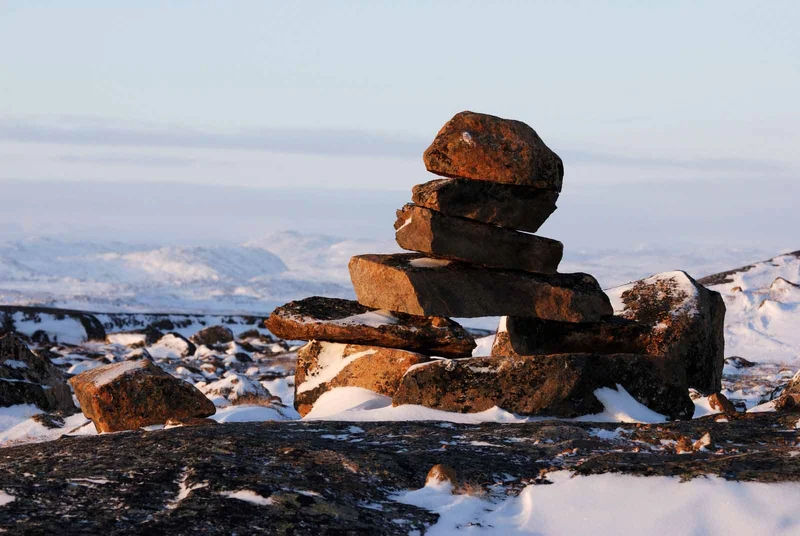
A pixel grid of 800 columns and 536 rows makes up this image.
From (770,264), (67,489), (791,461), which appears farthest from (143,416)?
(770,264)

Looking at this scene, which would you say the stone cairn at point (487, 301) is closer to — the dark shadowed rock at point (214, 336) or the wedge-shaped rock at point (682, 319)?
the wedge-shaped rock at point (682, 319)

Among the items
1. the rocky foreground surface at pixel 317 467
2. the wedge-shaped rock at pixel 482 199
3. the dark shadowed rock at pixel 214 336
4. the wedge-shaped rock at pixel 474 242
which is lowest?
the dark shadowed rock at pixel 214 336

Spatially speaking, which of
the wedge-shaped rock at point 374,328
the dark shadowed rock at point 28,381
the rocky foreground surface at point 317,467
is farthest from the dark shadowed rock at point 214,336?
the rocky foreground surface at point 317,467

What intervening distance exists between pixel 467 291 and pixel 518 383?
80.6 inches

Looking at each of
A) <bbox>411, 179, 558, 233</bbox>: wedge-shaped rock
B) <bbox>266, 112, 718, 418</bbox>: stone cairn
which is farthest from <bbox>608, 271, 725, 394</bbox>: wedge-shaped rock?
<bbox>411, 179, 558, 233</bbox>: wedge-shaped rock

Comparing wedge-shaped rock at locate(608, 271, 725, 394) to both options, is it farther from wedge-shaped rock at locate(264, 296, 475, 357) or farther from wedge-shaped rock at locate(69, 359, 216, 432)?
wedge-shaped rock at locate(69, 359, 216, 432)

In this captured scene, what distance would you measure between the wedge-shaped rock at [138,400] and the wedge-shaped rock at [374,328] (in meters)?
2.75

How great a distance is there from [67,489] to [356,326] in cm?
932

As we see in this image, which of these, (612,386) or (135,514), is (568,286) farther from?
(135,514)

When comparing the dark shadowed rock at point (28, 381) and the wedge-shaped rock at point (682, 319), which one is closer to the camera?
the wedge-shaped rock at point (682, 319)

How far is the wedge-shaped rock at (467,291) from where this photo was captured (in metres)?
15.8

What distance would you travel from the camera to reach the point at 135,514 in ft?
23.6

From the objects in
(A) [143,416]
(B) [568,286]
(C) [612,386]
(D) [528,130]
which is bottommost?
(A) [143,416]

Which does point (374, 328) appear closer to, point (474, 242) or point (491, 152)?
point (474, 242)
